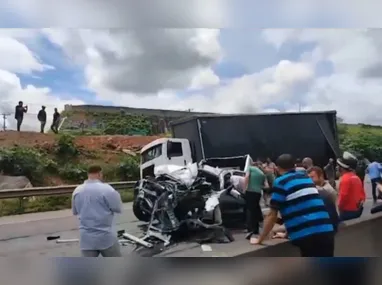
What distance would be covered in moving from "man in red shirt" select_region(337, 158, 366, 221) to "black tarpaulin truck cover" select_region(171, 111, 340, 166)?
0.11m

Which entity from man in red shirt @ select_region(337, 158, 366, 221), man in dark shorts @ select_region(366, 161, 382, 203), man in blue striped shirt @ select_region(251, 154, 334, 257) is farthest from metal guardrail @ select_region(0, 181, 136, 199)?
man in dark shorts @ select_region(366, 161, 382, 203)

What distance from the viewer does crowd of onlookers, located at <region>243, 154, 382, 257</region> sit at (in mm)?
2236

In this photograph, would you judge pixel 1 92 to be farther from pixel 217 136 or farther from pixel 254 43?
pixel 254 43

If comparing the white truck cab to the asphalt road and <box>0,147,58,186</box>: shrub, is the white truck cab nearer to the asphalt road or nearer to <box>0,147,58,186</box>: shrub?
the asphalt road

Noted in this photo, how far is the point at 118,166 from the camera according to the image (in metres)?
2.78

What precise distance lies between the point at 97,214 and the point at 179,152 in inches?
25.0

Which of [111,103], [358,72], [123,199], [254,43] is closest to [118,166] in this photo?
[123,199]

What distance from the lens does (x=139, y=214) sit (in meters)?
2.81

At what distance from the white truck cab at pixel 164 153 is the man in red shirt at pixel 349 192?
95cm

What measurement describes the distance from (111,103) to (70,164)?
438mm

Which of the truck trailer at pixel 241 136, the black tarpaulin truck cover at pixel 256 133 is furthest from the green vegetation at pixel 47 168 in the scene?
the black tarpaulin truck cover at pixel 256 133

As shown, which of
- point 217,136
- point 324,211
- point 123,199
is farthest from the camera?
point 217,136

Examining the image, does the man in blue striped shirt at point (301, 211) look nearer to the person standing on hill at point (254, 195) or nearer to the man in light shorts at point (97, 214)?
the person standing on hill at point (254, 195)

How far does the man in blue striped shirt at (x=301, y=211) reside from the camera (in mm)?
2215
